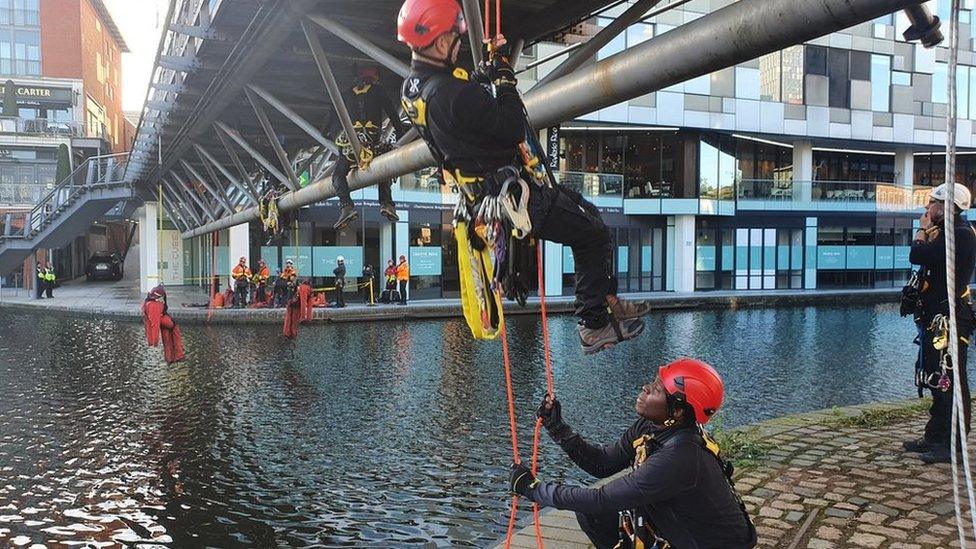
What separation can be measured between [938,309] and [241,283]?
2107 centimetres

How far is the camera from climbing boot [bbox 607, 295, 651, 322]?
3545 mm

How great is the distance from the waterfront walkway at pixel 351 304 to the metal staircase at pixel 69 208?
2076 millimetres

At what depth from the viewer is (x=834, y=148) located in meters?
36.0

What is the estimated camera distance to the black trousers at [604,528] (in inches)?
139

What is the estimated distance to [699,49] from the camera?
3.50 metres

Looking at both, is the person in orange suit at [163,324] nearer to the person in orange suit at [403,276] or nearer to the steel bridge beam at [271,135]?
the steel bridge beam at [271,135]

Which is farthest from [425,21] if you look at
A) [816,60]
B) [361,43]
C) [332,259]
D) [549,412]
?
[816,60]

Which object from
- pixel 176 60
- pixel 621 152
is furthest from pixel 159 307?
pixel 621 152

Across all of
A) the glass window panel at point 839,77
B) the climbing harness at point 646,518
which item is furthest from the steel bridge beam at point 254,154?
the glass window panel at point 839,77

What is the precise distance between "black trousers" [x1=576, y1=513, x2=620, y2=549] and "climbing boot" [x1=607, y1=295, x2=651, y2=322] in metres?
0.98

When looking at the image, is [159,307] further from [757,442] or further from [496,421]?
[757,442]

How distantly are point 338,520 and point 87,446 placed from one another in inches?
159

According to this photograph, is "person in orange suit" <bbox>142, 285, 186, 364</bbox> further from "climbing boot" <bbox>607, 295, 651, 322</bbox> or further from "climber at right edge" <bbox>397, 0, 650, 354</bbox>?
"climbing boot" <bbox>607, 295, 651, 322</bbox>

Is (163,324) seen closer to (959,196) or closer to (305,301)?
(305,301)
